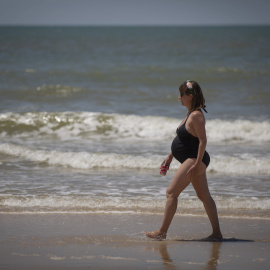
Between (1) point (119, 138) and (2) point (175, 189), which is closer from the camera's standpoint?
(2) point (175, 189)

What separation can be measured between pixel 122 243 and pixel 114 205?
162 centimetres

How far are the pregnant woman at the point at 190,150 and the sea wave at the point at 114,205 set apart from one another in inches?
53.3

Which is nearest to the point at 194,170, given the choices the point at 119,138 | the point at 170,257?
the point at 170,257

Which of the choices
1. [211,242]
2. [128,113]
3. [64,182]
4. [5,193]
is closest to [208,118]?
[128,113]

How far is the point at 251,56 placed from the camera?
38.1 metres

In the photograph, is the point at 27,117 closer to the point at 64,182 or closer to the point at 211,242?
the point at 64,182

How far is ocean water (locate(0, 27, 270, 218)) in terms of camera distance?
7156 mm

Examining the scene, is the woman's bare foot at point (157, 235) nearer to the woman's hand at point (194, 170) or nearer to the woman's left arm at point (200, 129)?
the woman's hand at point (194, 170)

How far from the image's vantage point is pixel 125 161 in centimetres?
962

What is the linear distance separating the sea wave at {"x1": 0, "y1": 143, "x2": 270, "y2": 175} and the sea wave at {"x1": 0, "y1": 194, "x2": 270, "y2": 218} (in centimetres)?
195

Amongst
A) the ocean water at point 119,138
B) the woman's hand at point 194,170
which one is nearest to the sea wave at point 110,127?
the ocean water at point 119,138

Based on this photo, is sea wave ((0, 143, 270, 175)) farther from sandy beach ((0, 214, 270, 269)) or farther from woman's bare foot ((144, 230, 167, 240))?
woman's bare foot ((144, 230, 167, 240))

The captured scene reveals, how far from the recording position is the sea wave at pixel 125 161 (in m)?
9.12

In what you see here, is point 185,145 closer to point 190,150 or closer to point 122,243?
point 190,150
